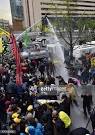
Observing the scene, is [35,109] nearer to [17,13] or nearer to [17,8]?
[17,13]

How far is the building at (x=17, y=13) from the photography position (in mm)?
80175

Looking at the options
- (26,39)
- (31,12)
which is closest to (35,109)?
(26,39)

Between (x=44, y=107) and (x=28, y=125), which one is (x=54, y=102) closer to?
(x=44, y=107)

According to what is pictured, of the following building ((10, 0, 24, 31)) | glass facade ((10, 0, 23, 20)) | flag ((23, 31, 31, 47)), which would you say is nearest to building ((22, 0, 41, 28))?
→ building ((10, 0, 24, 31))

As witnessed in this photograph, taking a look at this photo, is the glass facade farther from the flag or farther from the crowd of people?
the crowd of people

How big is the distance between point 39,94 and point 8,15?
6237 centimetres

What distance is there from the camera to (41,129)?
40.7 feet

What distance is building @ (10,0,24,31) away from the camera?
263ft

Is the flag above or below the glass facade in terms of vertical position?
above

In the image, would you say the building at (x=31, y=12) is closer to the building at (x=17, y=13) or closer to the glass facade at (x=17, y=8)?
the building at (x=17, y=13)

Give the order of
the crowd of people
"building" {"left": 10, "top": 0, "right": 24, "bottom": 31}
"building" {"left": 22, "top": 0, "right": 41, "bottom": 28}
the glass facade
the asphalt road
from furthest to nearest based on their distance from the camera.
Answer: "building" {"left": 22, "top": 0, "right": 41, "bottom": 28} → the glass facade → "building" {"left": 10, "top": 0, "right": 24, "bottom": 31} → the asphalt road → the crowd of people

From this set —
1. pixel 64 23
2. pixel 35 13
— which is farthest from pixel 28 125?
pixel 35 13

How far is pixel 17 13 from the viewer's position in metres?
82.7

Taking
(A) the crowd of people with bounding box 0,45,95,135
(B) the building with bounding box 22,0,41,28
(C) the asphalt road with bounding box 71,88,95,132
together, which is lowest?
(B) the building with bounding box 22,0,41,28
